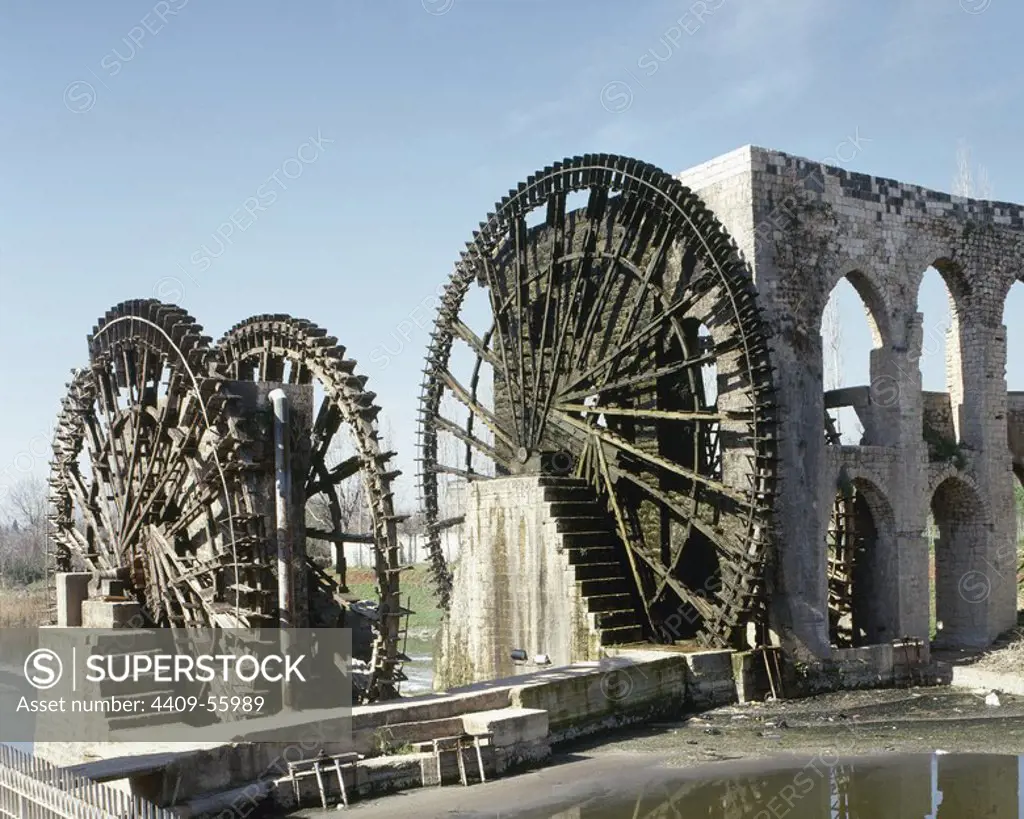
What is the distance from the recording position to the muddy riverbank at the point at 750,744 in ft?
28.9

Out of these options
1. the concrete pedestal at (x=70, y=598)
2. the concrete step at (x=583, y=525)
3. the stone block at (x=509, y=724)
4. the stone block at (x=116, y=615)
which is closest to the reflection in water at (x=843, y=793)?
the stone block at (x=509, y=724)

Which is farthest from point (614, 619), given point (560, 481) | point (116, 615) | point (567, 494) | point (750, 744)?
point (116, 615)

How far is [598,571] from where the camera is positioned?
1384cm

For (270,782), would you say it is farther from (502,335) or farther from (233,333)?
(502,335)

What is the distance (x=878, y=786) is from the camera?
370 inches

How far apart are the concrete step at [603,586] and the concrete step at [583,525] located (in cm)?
65

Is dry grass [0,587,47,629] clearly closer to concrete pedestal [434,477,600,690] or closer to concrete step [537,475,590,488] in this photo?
concrete pedestal [434,477,600,690]

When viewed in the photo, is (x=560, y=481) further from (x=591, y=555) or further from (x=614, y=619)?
(x=614, y=619)

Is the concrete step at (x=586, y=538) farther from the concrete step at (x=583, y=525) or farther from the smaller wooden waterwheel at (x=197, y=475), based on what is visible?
the smaller wooden waterwheel at (x=197, y=475)

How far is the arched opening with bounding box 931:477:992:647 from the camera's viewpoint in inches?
621

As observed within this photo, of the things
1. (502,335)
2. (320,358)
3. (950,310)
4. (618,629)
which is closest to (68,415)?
(320,358)

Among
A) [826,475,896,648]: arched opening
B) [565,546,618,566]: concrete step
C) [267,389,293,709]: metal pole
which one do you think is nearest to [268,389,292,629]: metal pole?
[267,389,293,709]: metal pole

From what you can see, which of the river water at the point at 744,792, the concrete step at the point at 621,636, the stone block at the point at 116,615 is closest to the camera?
the river water at the point at 744,792

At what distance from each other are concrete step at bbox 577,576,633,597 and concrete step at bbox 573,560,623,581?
0.04 metres
